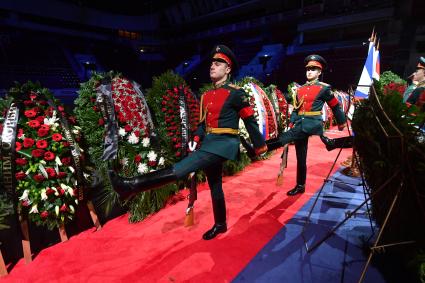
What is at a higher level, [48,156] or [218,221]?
[48,156]

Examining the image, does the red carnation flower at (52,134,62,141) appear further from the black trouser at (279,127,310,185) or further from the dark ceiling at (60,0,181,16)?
the dark ceiling at (60,0,181,16)

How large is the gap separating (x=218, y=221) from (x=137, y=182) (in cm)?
108

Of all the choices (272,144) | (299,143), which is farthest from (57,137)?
(299,143)

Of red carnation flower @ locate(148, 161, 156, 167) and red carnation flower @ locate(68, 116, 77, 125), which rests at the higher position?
red carnation flower @ locate(68, 116, 77, 125)

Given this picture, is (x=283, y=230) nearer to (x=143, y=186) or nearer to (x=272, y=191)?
(x=272, y=191)

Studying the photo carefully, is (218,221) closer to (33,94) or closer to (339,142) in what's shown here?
(339,142)

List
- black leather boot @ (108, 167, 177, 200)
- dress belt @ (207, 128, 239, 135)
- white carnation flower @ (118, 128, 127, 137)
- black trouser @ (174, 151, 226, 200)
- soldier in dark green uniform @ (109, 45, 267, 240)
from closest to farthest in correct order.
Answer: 1. black leather boot @ (108, 167, 177, 200)
2. black trouser @ (174, 151, 226, 200)
3. soldier in dark green uniform @ (109, 45, 267, 240)
4. dress belt @ (207, 128, 239, 135)
5. white carnation flower @ (118, 128, 127, 137)

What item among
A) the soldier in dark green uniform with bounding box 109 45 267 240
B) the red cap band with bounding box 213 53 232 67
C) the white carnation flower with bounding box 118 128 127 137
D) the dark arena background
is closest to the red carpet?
the dark arena background

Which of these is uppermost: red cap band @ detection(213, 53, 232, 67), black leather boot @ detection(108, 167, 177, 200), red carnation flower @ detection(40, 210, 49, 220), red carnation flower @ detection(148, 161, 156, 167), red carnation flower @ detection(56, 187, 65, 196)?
red cap band @ detection(213, 53, 232, 67)

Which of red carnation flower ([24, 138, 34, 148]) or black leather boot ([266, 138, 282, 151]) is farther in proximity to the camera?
black leather boot ([266, 138, 282, 151])

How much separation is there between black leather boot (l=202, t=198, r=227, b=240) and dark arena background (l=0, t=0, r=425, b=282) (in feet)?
0.36

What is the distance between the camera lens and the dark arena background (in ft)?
7.55

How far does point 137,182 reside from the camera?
2.06 meters

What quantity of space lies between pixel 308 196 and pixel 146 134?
2.32 meters
